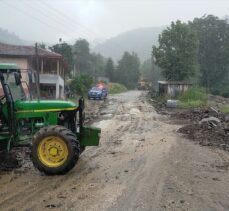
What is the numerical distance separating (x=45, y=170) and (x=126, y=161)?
8.57ft

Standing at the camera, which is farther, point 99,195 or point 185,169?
point 185,169

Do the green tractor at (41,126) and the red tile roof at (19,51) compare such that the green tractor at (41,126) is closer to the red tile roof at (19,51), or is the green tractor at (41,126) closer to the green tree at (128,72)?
the red tile roof at (19,51)

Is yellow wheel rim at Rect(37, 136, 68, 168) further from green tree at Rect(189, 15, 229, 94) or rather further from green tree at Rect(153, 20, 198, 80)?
green tree at Rect(189, 15, 229, 94)

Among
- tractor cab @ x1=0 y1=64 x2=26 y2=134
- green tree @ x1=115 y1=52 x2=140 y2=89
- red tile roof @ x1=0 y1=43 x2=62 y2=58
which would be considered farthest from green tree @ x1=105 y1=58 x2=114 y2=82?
tractor cab @ x1=0 y1=64 x2=26 y2=134

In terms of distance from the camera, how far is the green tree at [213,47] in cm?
8444

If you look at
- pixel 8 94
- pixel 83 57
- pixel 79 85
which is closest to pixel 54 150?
pixel 8 94

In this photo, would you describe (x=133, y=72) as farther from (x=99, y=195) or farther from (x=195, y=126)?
(x=99, y=195)

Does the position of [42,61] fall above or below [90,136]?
above

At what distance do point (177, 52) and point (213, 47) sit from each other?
959 inches

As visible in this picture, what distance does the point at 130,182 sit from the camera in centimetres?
989

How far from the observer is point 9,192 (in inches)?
358

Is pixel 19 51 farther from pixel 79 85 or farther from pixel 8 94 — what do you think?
pixel 8 94

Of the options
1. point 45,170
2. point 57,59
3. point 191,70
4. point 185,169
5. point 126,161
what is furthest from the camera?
point 191,70

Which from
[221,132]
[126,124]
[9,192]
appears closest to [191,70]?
[126,124]
